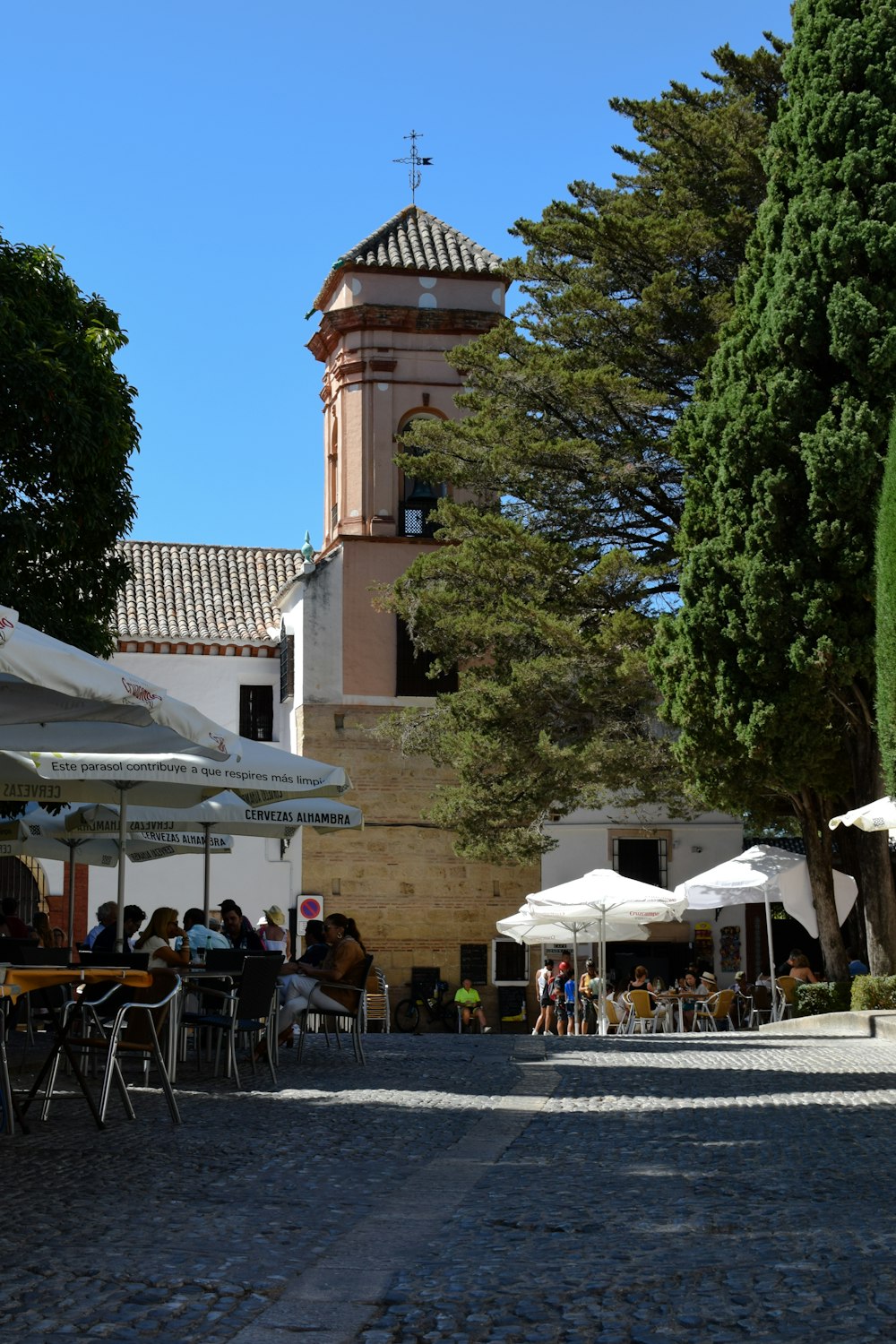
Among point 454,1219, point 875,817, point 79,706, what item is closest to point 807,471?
point 875,817

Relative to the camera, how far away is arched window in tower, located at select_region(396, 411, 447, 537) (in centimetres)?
3803

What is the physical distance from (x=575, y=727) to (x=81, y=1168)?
20614 millimetres

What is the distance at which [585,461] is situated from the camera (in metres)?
27.7

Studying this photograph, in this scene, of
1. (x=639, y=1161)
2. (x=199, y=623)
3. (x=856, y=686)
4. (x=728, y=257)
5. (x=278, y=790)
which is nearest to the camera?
(x=639, y=1161)

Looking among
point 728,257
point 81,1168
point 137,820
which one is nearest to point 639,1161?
point 81,1168

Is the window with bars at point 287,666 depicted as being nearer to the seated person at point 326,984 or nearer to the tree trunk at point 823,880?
the tree trunk at point 823,880

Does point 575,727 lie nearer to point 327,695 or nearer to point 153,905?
point 327,695

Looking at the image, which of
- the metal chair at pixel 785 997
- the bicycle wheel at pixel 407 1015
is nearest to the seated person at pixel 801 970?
the metal chair at pixel 785 997

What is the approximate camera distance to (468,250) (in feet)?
129

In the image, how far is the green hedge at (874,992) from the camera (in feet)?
66.2

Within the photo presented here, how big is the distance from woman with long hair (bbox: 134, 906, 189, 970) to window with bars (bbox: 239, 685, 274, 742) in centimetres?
2521

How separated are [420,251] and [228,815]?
25.0m

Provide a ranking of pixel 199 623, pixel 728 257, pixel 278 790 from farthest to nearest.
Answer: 1. pixel 199 623
2. pixel 728 257
3. pixel 278 790

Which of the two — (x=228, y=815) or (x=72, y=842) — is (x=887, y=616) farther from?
(x=72, y=842)
